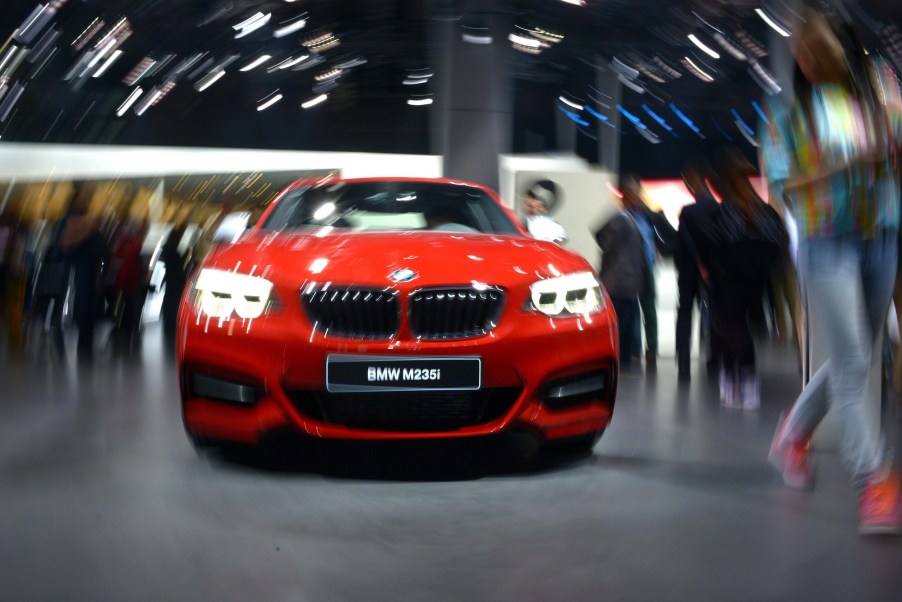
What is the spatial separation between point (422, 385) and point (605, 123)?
2970 cm

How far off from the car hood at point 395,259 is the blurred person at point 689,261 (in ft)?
10.2

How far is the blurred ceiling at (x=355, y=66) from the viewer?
2123 centimetres

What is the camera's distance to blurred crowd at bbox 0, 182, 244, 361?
37.2 ft

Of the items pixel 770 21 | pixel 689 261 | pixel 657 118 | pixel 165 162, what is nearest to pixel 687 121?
pixel 657 118

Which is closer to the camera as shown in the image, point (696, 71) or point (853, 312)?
point (853, 312)

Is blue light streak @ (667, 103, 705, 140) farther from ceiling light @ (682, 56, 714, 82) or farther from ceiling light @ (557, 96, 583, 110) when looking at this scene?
ceiling light @ (682, 56, 714, 82)

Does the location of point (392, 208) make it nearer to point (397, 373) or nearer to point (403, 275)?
point (403, 275)

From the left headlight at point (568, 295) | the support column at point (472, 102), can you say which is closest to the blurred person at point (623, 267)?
the left headlight at point (568, 295)

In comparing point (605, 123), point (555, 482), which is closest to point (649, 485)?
point (555, 482)

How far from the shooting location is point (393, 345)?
4.71m

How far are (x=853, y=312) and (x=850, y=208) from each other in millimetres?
359

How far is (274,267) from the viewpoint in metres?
4.98

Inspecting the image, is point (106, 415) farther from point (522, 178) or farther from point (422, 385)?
point (522, 178)

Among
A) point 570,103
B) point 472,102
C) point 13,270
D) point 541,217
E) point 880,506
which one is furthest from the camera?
point 570,103
